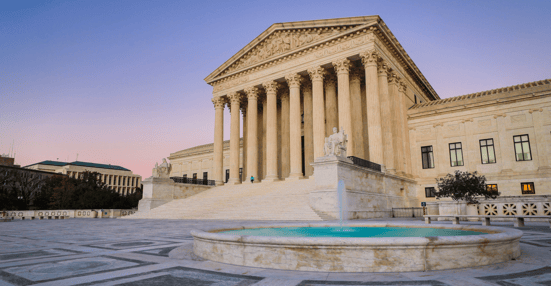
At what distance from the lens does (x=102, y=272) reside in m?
5.76

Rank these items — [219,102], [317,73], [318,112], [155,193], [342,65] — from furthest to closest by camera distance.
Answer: [219,102] < [317,73] < [155,193] < [318,112] < [342,65]

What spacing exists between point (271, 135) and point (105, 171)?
9084cm

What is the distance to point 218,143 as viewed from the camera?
146ft

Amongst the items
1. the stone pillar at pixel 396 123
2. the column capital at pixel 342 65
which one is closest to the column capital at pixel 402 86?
the stone pillar at pixel 396 123

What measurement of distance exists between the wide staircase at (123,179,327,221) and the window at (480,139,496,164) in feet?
59.7

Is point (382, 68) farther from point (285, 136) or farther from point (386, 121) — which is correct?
point (285, 136)

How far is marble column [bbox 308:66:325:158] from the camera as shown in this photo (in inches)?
1352

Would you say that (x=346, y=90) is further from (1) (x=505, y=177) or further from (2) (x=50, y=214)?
(2) (x=50, y=214)

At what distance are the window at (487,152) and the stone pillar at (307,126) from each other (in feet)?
56.8

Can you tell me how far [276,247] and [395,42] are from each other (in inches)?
1349

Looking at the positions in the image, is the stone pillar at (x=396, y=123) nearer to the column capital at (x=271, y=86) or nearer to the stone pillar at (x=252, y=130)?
Answer: the column capital at (x=271, y=86)

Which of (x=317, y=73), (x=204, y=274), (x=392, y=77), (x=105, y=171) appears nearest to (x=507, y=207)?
(x=204, y=274)

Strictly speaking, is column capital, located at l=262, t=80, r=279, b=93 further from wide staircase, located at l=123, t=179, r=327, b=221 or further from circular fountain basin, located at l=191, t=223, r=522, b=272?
circular fountain basin, located at l=191, t=223, r=522, b=272

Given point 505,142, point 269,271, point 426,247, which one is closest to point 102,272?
point 269,271
